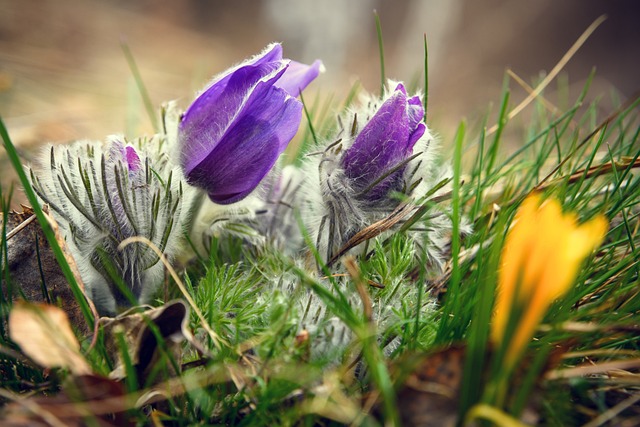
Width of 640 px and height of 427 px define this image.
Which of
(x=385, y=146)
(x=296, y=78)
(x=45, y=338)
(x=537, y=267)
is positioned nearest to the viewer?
(x=537, y=267)

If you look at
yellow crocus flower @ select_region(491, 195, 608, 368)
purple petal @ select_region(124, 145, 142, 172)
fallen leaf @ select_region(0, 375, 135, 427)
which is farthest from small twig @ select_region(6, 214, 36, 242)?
yellow crocus flower @ select_region(491, 195, 608, 368)

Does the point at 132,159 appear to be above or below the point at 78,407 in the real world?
above

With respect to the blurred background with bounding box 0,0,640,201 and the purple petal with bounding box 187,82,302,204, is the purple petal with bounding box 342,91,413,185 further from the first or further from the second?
the blurred background with bounding box 0,0,640,201

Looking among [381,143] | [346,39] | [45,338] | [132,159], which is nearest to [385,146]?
[381,143]

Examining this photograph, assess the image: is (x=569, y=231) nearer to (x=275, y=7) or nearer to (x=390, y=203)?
(x=390, y=203)

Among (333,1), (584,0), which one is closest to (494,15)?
(584,0)

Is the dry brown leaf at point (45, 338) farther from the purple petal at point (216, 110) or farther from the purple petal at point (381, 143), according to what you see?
the purple petal at point (381, 143)

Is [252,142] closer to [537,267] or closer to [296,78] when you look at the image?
[296,78]
